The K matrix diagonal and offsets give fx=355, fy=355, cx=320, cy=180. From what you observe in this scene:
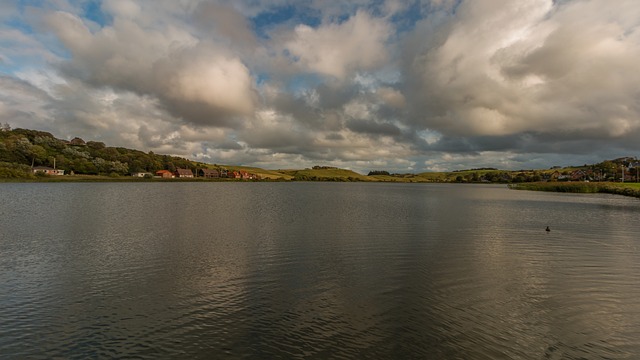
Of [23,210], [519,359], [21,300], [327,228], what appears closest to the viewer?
Answer: [519,359]

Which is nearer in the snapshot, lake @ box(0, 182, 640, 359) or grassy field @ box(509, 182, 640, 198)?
lake @ box(0, 182, 640, 359)

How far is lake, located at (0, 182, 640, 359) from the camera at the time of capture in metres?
14.0

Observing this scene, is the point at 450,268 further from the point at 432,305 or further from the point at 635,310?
the point at 635,310

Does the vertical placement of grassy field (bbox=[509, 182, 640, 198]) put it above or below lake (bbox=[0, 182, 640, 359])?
above

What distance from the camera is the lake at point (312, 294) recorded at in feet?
45.8

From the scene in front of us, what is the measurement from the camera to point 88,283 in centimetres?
2062

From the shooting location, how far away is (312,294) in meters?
19.7

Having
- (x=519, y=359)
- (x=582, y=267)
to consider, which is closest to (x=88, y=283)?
(x=519, y=359)

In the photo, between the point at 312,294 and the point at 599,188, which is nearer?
the point at 312,294

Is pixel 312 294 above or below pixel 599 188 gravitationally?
below

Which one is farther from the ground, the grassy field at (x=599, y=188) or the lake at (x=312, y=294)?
the grassy field at (x=599, y=188)

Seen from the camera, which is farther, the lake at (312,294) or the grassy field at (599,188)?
the grassy field at (599,188)

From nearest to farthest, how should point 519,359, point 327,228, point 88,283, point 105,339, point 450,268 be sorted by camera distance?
point 519,359
point 105,339
point 88,283
point 450,268
point 327,228

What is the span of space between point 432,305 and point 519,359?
553 centimetres
